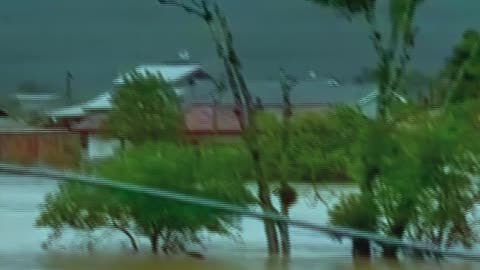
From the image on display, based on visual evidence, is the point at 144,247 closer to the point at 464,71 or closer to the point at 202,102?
the point at 202,102

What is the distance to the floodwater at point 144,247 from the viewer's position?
3.29m

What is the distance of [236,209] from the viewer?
3.40m

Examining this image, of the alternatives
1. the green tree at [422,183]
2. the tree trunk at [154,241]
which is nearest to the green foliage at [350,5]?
the green tree at [422,183]

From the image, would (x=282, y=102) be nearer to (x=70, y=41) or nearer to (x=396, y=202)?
(x=396, y=202)

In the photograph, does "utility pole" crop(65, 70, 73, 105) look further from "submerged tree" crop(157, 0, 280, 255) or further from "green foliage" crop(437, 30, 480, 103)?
"green foliage" crop(437, 30, 480, 103)

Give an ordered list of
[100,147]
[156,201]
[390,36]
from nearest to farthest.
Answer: [156,201], [100,147], [390,36]

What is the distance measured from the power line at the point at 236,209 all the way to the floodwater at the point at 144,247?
3 centimetres

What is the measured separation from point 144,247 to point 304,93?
74 centimetres

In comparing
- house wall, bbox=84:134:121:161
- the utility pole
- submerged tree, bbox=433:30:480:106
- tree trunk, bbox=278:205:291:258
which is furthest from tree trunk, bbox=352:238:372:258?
the utility pole

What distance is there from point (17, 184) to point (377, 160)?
1.16 m

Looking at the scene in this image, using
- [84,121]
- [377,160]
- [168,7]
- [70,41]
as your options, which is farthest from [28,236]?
[377,160]

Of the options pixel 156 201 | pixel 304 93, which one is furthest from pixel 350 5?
pixel 156 201

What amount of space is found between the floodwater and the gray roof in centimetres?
29

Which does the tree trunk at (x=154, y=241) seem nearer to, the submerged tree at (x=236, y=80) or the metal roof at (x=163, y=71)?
the submerged tree at (x=236, y=80)
